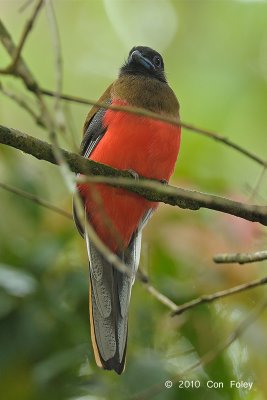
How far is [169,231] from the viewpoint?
15.4 feet

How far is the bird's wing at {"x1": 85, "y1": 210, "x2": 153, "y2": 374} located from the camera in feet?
13.3

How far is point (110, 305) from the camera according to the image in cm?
447

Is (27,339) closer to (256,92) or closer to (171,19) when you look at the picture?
(256,92)

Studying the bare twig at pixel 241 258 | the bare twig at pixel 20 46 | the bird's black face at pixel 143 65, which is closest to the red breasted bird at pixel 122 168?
the bird's black face at pixel 143 65

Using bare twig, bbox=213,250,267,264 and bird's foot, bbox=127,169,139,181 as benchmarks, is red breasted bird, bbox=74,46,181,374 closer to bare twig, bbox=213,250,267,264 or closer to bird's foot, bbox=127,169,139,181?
bird's foot, bbox=127,169,139,181

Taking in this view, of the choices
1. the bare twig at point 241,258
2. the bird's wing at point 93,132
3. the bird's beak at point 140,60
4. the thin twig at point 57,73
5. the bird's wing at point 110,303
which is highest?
the thin twig at point 57,73

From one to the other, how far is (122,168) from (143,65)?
111 centimetres

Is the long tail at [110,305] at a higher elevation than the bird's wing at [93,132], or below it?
below

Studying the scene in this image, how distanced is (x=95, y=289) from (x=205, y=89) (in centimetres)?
449

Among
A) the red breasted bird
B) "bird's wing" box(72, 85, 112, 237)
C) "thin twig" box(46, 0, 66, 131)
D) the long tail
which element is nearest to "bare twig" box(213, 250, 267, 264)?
the long tail

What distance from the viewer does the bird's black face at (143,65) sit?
542 cm

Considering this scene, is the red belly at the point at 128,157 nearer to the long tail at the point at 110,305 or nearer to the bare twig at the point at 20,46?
the long tail at the point at 110,305

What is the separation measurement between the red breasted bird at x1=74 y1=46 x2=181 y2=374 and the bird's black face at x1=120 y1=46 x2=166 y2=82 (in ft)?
0.91

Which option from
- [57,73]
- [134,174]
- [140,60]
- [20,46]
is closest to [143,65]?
[140,60]
